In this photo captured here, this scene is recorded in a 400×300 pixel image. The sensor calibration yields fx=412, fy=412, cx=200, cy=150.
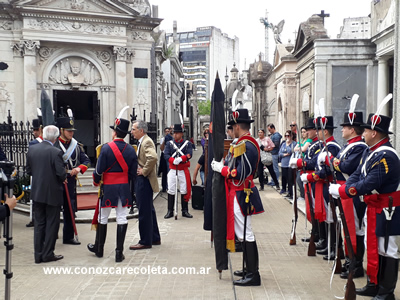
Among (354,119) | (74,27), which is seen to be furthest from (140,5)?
(354,119)

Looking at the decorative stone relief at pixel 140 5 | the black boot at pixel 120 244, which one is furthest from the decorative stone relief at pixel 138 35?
the black boot at pixel 120 244

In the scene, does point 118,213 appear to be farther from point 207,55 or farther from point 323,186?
point 207,55

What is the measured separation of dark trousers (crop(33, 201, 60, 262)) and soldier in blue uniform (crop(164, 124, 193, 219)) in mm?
3457

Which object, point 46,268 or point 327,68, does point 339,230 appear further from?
point 327,68

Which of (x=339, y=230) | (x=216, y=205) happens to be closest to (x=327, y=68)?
(x=339, y=230)

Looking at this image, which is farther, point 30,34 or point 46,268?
point 30,34

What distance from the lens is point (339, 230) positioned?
18.7 ft

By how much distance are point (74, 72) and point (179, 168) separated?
286 inches

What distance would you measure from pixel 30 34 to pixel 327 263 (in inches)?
479

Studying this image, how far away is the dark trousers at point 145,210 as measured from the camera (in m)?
6.96

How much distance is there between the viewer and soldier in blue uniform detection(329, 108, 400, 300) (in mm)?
4492

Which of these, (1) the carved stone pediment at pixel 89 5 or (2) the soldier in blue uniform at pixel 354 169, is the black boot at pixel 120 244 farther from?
(1) the carved stone pediment at pixel 89 5

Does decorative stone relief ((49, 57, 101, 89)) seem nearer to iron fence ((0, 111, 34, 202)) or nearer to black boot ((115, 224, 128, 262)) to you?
iron fence ((0, 111, 34, 202))

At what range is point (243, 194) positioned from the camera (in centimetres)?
523
